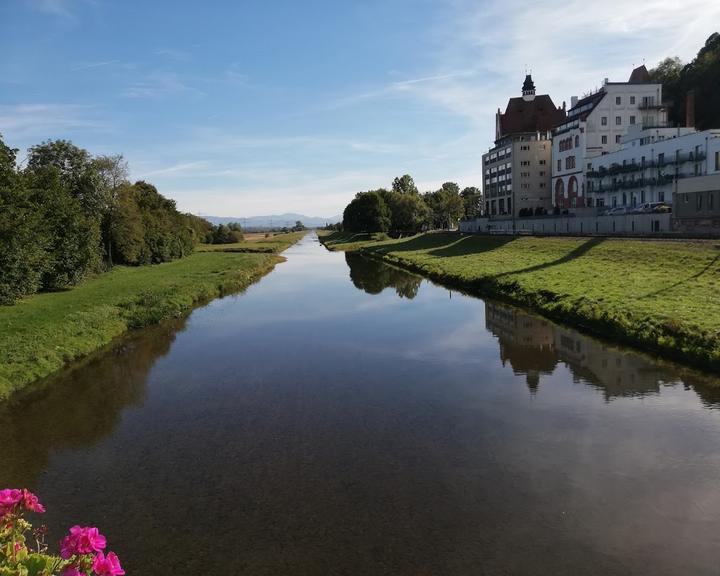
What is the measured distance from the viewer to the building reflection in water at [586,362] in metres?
16.0

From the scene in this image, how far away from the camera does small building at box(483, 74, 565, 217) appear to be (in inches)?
3789

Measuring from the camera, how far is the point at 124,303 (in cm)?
3005

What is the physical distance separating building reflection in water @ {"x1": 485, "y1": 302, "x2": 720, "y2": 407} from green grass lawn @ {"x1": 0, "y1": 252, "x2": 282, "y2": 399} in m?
15.8

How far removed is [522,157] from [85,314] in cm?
8563

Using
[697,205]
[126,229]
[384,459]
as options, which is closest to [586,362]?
[384,459]

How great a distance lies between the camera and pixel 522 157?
318 feet

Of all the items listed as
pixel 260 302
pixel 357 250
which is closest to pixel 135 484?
pixel 260 302

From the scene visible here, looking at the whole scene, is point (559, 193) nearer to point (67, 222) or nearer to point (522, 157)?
point (522, 157)

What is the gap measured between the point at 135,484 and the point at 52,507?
4.57 ft

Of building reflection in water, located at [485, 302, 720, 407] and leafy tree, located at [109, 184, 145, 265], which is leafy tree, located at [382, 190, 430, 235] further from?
building reflection in water, located at [485, 302, 720, 407]

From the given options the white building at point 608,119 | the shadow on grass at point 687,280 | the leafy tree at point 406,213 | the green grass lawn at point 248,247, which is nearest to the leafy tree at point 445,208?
the leafy tree at point 406,213

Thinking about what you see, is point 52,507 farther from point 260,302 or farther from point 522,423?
point 260,302

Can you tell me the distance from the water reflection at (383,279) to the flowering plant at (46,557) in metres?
33.4

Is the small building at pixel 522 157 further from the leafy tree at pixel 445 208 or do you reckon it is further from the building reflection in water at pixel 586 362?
the building reflection in water at pixel 586 362
